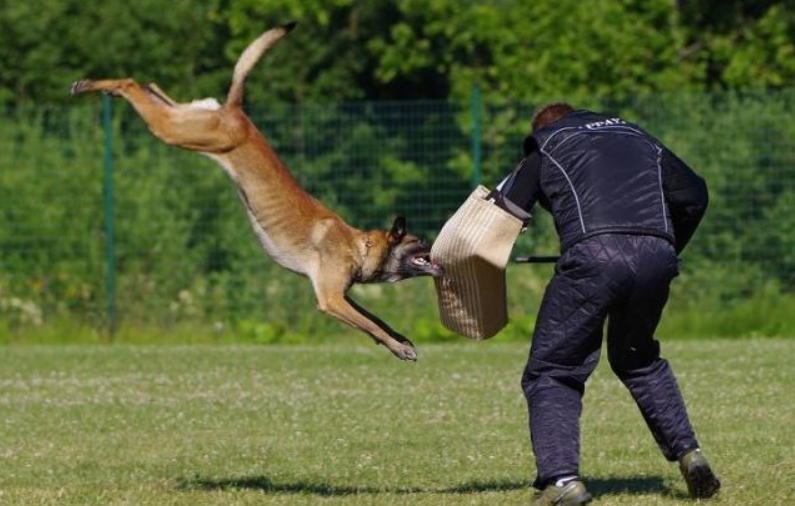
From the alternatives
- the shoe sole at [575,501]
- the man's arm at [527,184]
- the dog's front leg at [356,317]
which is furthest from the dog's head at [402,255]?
the shoe sole at [575,501]

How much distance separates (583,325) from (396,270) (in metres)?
1.43

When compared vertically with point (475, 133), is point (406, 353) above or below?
below

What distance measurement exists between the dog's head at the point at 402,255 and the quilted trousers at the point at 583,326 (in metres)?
1.04

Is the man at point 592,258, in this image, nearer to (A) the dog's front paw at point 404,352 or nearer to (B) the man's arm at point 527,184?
(B) the man's arm at point 527,184

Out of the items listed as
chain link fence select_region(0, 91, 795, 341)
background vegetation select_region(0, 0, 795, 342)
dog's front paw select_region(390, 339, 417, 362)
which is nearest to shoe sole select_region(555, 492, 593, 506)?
dog's front paw select_region(390, 339, 417, 362)

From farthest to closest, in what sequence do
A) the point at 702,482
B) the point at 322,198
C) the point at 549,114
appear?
the point at 322,198
the point at 549,114
the point at 702,482

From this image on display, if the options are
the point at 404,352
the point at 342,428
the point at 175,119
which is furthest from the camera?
the point at 342,428

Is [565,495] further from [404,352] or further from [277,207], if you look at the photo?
[277,207]

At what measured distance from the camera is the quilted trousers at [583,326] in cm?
703

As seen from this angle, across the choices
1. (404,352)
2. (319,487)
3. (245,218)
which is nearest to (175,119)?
(404,352)

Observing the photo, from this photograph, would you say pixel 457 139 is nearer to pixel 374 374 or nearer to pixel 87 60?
pixel 374 374

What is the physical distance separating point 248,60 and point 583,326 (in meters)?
2.26

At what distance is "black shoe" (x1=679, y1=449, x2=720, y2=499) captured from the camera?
737 cm

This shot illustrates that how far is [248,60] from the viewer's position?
815cm
